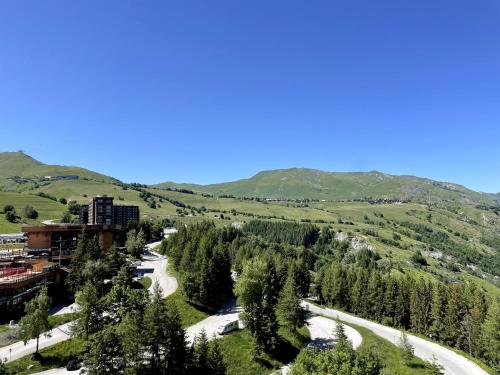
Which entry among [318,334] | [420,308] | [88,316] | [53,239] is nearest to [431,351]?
[420,308]

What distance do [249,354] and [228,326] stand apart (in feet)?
27.4

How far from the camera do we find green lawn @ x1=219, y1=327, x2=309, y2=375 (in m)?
65.5

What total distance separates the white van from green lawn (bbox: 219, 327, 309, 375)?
1.17 meters

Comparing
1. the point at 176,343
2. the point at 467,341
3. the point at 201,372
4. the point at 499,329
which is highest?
the point at 176,343

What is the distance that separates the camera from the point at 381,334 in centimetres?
8925

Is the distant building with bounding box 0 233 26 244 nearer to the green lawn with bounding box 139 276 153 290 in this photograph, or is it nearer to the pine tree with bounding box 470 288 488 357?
the green lawn with bounding box 139 276 153 290

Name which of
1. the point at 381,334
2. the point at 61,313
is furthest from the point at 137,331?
the point at 381,334

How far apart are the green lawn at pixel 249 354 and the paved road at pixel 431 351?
23954mm

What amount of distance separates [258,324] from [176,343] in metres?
26.9

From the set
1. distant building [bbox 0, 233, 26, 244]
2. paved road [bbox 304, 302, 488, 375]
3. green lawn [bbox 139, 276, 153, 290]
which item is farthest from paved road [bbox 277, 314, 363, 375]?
distant building [bbox 0, 233, 26, 244]

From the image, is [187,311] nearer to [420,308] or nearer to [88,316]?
[88,316]

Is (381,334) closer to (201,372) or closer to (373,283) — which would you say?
(373,283)

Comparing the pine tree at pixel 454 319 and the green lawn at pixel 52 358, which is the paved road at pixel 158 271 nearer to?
the green lawn at pixel 52 358

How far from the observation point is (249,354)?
69.1 meters
